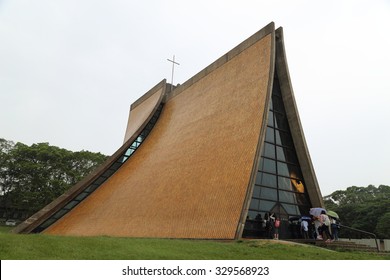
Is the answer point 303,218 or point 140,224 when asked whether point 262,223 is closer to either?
point 303,218

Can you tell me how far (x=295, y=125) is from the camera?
46.6 feet

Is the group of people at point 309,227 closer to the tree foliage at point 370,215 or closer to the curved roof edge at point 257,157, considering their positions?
the curved roof edge at point 257,157

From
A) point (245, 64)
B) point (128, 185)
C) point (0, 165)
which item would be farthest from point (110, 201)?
point (0, 165)

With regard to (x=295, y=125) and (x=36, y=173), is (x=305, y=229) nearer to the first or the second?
(x=295, y=125)

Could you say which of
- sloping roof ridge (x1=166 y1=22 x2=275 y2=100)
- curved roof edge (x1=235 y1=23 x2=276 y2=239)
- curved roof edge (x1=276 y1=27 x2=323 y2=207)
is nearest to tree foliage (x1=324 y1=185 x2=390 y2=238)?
curved roof edge (x1=276 y1=27 x2=323 y2=207)

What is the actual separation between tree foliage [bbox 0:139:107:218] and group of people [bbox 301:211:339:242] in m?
27.6

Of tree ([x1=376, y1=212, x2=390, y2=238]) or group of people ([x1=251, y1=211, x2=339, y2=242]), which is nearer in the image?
group of people ([x1=251, y1=211, x2=339, y2=242])

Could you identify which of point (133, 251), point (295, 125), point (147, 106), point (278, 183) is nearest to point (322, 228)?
point (278, 183)

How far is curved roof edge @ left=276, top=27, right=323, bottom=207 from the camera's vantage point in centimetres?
1380

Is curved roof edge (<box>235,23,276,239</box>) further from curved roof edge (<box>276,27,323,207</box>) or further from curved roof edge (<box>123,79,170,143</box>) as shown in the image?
curved roof edge (<box>123,79,170,143</box>)

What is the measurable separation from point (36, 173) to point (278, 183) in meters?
28.9

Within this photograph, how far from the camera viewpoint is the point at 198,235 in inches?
440

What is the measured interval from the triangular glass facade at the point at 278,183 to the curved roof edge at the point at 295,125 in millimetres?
250

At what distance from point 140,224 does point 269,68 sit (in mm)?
8507
